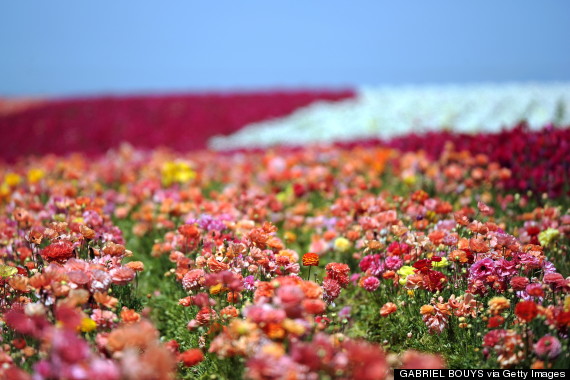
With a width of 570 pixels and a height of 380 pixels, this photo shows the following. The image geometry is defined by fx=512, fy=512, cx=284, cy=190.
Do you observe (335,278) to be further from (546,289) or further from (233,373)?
(546,289)

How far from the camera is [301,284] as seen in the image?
228cm

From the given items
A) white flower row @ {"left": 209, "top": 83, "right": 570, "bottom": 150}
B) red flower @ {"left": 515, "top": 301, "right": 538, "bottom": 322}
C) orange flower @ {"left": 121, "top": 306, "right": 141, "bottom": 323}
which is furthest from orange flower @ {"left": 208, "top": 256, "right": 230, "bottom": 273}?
white flower row @ {"left": 209, "top": 83, "right": 570, "bottom": 150}

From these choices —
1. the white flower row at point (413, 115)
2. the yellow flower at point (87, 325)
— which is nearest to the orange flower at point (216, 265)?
the yellow flower at point (87, 325)

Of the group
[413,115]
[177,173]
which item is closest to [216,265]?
[177,173]

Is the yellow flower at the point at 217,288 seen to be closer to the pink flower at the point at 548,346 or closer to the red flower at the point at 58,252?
the red flower at the point at 58,252

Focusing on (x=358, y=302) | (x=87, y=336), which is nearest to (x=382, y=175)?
(x=358, y=302)

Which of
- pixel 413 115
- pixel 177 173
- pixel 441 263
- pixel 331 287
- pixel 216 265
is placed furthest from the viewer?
pixel 413 115

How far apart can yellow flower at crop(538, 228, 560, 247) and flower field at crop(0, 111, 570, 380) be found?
1 cm

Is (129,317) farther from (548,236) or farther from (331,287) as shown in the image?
(548,236)

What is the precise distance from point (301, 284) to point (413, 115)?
11806mm

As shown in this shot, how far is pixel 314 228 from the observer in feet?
16.1

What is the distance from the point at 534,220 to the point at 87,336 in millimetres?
3391

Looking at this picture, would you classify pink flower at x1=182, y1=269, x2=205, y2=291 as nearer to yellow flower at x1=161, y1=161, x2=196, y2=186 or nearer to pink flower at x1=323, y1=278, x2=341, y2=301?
pink flower at x1=323, y1=278, x2=341, y2=301

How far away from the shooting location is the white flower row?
1124cm
